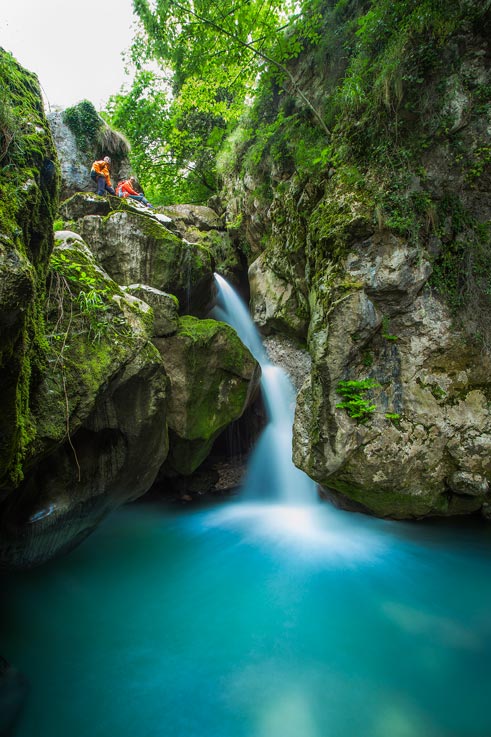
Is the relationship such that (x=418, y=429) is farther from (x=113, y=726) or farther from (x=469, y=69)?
(x=469, y=69)

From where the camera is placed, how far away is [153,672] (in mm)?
3068

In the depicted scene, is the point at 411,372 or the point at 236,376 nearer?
the point at 411,372

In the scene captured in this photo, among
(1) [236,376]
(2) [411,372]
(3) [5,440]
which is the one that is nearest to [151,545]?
(1) [236,376]

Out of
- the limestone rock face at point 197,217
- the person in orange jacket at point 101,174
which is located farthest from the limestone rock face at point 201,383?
the limestone rock face at point 197,217

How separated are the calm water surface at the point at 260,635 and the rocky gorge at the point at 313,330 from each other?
694 mm

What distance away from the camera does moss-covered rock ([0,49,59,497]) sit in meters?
2.05

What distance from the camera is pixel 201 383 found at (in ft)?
21.2

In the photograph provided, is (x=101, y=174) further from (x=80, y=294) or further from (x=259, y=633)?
(x=259, y=633)

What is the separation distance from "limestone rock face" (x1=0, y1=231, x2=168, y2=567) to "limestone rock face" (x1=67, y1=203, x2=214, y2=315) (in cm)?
253

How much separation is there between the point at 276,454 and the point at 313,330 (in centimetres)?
329

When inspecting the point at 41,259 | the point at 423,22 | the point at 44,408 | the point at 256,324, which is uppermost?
the point at 423,22

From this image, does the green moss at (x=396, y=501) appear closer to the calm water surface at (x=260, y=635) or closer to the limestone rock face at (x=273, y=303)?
the calm water surface at (x=260, y=635)

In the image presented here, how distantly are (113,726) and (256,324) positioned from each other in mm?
8264

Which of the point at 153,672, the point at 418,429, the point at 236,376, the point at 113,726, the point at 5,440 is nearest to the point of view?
the point at 5,440
